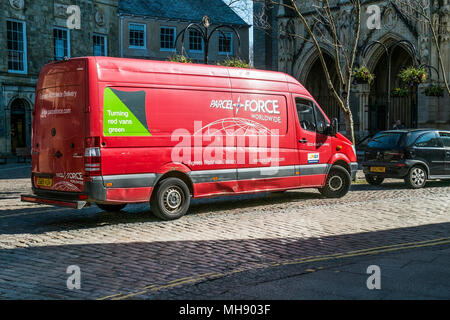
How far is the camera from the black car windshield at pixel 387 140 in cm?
1558

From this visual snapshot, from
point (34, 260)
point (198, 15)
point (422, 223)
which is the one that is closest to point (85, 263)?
point (34, 260)

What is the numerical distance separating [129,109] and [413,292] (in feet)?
18.7

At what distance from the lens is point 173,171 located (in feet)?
33.9

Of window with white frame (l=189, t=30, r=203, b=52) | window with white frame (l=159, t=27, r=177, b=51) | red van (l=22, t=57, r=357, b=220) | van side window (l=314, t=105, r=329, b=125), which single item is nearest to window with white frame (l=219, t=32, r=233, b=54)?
window with white frame (l=189, t=30, r=203, b=52)

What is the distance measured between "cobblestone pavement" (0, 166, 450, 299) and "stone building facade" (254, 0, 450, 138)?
17.0 m

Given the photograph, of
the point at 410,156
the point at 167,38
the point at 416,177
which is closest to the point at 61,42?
the point at 167,38

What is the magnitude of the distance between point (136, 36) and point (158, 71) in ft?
105

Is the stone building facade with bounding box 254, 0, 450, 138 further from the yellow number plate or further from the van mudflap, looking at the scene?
the van mudflap

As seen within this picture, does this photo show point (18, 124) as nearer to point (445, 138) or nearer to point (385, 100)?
point (385, 100)

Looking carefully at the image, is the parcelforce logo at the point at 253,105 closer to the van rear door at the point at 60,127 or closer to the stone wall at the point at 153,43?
the van rear door at the point at 60,127

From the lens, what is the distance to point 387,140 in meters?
15.8

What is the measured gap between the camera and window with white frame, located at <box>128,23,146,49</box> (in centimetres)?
4081
